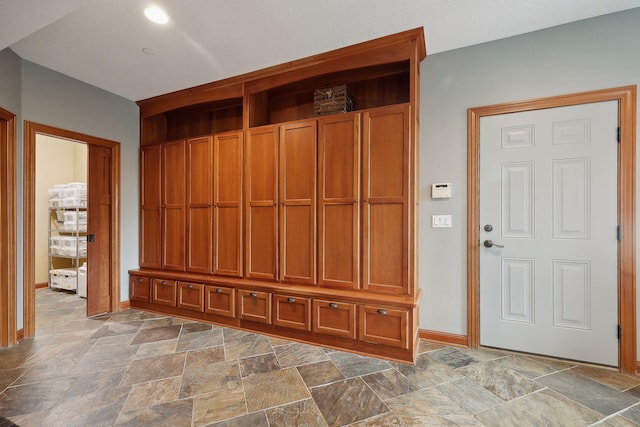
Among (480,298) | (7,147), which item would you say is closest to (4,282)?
(7,147)

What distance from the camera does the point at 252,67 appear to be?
2959 mm

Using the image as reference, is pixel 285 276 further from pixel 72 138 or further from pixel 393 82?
pixel 72 138

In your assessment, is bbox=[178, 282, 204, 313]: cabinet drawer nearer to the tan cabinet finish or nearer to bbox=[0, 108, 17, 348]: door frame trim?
the tan cabinet finish

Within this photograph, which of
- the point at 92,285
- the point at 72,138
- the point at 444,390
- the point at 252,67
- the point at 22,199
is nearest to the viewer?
the point at 444,390

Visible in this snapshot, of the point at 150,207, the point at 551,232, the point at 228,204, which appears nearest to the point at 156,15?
the point at 228,204

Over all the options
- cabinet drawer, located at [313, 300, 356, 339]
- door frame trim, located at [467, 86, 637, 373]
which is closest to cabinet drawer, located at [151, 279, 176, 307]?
cabinet drawer, located at [313, 300, 356, 339]

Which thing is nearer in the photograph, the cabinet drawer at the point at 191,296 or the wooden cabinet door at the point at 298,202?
the wooden cabinet door at the point at 298,202

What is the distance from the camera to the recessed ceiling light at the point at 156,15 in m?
2.12

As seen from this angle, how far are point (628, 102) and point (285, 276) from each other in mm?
3266

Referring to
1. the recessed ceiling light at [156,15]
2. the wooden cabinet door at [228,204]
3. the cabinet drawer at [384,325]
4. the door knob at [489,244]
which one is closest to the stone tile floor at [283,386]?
the cabinet drawer at [384,325]

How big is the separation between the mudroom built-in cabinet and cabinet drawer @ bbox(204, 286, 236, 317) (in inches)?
0.5

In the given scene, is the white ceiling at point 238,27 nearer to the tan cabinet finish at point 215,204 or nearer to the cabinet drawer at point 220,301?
the tan cabinet finish at point 215,204

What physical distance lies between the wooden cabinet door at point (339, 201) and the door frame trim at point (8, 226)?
295cm

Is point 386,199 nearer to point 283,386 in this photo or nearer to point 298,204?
point 298,204
